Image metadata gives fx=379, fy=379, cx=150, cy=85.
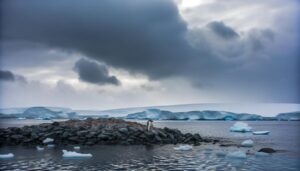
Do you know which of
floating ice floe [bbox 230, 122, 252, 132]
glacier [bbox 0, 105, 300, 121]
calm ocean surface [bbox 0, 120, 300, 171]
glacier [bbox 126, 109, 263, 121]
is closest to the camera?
calm ocean surface [bbox 0, 120, 300, 171]

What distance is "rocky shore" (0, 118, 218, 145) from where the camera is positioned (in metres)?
29.5

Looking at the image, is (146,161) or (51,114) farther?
(51,114)

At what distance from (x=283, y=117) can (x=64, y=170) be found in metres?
80.5

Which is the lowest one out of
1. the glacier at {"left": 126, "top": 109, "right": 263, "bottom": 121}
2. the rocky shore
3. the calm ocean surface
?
the calm ocean surface

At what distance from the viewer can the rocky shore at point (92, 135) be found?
2950cm

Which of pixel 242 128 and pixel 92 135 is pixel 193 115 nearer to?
pixel 242 128

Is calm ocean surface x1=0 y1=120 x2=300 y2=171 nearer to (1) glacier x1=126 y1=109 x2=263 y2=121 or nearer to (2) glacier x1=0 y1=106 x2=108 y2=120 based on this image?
(1) glacier x1=126 y1=109 x2=263 y2=121

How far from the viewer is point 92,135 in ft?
98.0

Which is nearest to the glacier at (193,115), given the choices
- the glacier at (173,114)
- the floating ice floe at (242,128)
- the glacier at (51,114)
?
the glacier at (173,114)

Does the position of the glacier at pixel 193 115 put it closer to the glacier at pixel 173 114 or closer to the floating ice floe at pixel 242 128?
the glacier at pixel 173 114

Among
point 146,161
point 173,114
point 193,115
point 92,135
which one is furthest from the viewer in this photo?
point 193,115

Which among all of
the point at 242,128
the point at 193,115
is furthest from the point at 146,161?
the point at 193,115

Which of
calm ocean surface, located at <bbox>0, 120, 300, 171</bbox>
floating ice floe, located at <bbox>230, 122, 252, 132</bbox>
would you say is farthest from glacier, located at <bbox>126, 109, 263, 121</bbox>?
calm ocean surface, located at <bbox>0, 120, 300, 171</bbox>

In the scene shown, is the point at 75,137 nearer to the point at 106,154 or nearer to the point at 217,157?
the point at 106,154
